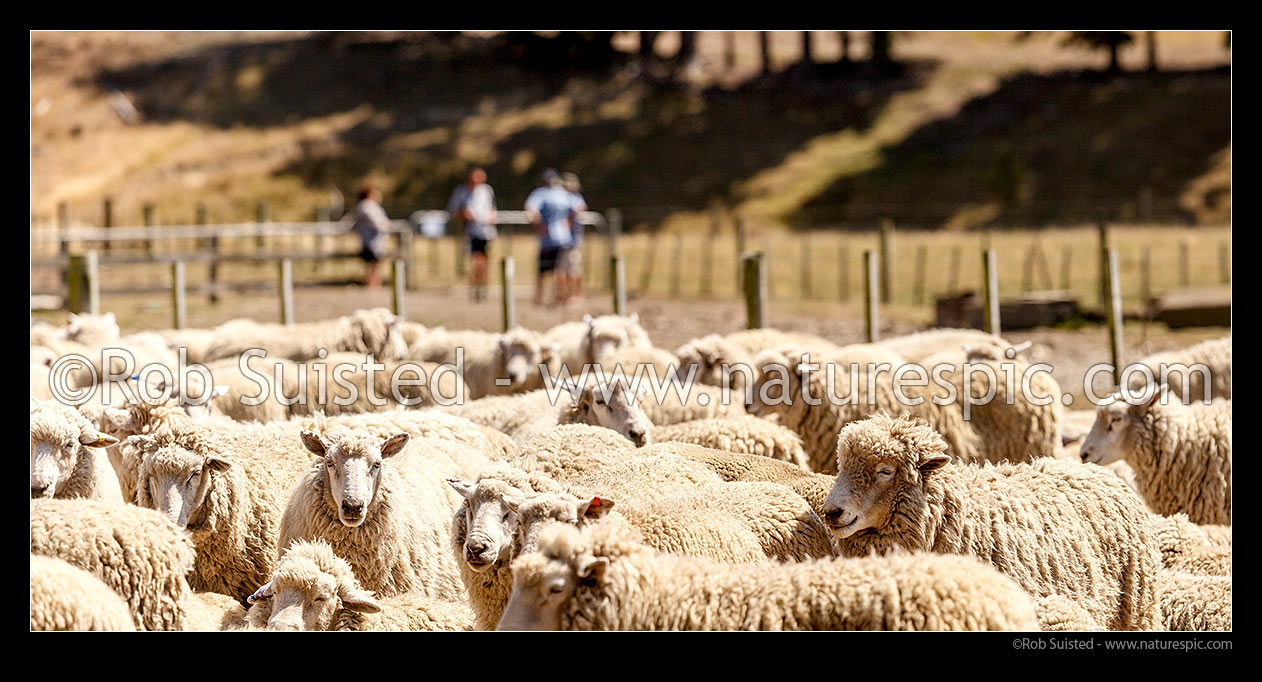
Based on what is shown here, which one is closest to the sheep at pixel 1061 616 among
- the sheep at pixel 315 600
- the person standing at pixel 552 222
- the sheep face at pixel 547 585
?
the sheep face at pixel 547 585

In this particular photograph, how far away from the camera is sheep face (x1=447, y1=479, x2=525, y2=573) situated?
5.55m

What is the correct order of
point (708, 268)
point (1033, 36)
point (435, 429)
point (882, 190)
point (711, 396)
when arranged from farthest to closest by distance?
point (1033, 36) → point (882, 190) → point (708, 268) → point (711, 396) → point (435, 429)

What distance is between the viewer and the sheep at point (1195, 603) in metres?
6.66

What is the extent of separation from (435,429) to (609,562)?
3.44 metres

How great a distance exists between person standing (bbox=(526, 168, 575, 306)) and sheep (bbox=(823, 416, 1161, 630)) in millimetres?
11227

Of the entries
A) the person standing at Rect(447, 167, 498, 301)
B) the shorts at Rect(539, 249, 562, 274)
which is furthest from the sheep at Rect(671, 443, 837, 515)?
the person standing at Rect(447, 167, 498, 301)

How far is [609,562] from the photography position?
15.6 ft

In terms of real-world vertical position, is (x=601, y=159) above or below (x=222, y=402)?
above

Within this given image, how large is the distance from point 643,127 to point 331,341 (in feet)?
116

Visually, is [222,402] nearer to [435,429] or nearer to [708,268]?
[435,429]

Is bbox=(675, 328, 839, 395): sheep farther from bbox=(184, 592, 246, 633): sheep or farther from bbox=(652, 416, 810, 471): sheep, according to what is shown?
bbox=(184, 592, 246, 633): sheep

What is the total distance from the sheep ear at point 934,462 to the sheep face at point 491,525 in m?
1.79
